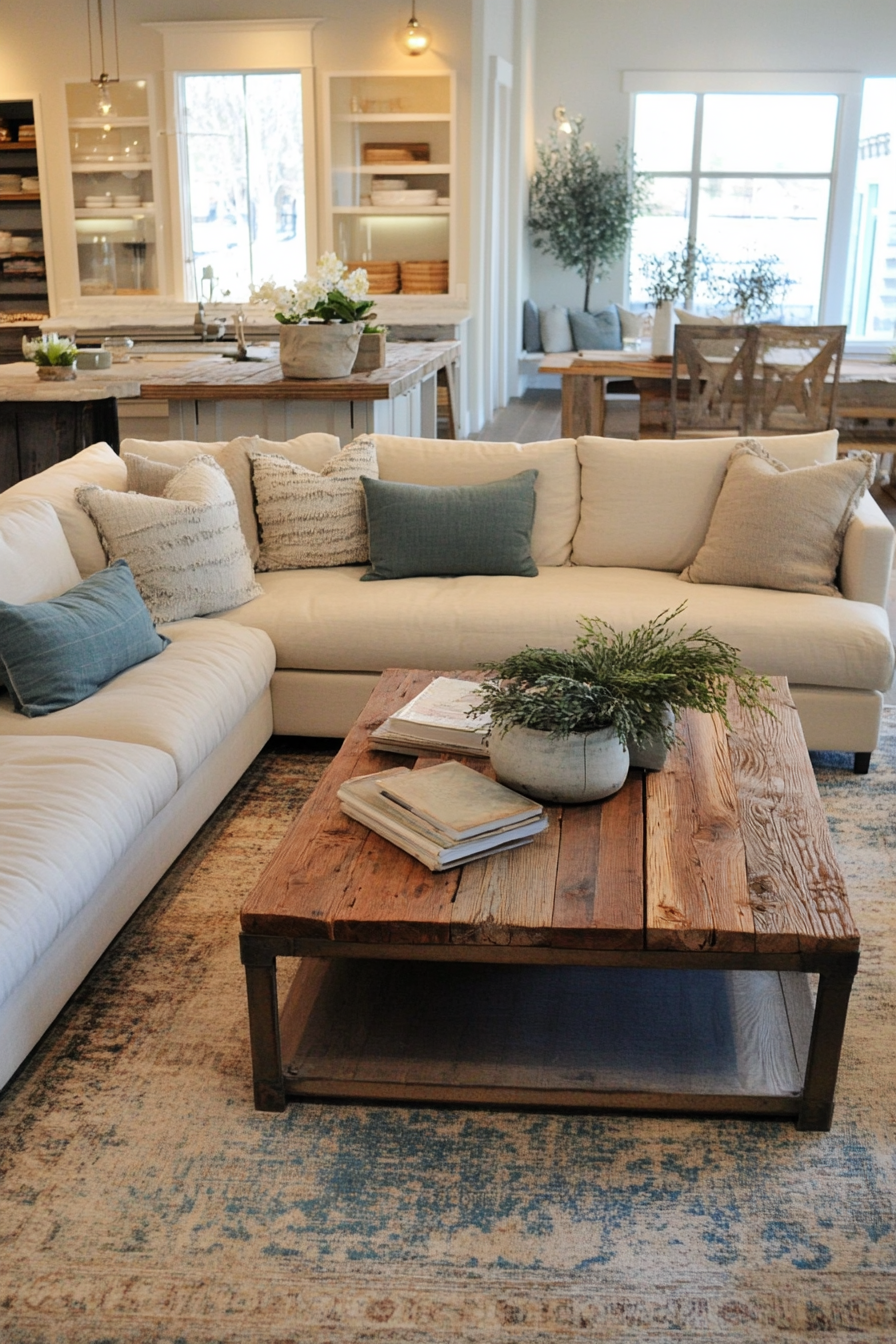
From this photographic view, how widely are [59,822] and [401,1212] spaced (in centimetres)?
92

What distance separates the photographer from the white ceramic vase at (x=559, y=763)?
228 cm

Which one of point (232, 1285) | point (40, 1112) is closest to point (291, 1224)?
point (232, 1285)

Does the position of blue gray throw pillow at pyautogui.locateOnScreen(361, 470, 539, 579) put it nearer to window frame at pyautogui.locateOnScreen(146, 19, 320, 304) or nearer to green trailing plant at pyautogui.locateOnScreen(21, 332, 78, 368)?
green trailing plant at pyautogui.locateOnScreen(21, 332, 78, 368)

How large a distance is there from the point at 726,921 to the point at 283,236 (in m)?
7.84

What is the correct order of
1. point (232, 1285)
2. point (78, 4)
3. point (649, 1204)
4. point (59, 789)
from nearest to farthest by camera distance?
1. point (232, 1285)
2. point (649, 1204)
3. point (59, 789)
4. point (78, 4)

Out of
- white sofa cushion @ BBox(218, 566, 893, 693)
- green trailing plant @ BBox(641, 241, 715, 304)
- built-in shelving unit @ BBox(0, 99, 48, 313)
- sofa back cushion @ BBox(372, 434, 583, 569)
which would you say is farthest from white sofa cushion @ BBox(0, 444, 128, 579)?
green trailing plant @ BBox(641, 241, 715, 304)

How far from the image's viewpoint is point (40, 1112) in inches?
85.2

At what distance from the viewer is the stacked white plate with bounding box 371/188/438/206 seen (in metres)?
8.48

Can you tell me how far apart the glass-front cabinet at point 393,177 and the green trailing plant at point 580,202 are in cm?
247

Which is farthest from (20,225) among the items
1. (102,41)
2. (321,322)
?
(321,322)

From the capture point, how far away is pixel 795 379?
5812mm

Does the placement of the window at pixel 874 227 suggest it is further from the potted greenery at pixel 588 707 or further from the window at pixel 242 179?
the potted greenery at pixel 588 707

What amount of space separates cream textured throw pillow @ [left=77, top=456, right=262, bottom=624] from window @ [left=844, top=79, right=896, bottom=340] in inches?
369

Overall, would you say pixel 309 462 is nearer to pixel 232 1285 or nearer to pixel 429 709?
pixel 429 709
